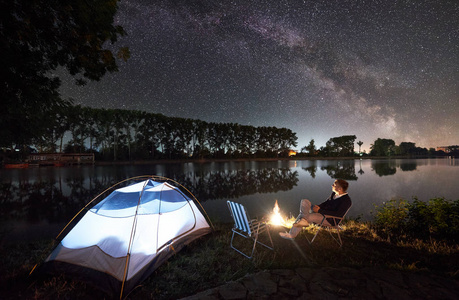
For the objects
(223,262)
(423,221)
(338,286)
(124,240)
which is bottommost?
(223,262)

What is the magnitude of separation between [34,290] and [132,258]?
1.61m

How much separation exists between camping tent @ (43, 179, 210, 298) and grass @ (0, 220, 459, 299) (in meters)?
0.20

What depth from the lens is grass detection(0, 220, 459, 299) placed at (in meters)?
3.62

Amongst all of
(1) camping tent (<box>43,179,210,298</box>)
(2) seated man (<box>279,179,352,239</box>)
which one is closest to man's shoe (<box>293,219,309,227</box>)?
(2) seated man (<box>279,179,352,239</box>)

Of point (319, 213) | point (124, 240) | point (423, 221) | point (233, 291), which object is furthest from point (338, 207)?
point (124, 240)

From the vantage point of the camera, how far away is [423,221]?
6.03m

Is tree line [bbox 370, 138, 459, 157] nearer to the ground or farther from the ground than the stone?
farther from the ground

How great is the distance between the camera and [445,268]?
400 cm

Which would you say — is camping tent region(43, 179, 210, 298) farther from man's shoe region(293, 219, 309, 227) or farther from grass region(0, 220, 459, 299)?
man's shoe region(293, 219, 309, 227)

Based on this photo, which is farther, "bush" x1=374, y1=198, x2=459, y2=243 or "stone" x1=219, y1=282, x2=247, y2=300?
"bush" x1=374, y1=198, x2=459, y2=243

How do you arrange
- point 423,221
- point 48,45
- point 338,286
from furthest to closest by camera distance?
point 423,221
point 48,45
point 338,286

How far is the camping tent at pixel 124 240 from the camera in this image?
3807mm

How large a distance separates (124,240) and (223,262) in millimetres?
2098

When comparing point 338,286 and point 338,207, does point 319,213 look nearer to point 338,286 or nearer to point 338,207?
point 338,207
